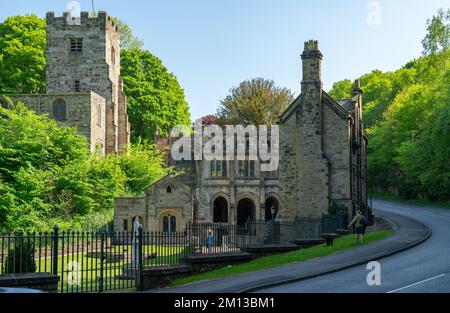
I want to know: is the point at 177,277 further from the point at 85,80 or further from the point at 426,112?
the point at 426,112

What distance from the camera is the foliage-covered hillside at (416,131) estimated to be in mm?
56500

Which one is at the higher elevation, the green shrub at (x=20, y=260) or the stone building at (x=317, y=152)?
the stone building at (x=317, y=152)

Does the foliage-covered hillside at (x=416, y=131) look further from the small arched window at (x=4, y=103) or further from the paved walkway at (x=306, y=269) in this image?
the small arched window at (x=4, y=103)

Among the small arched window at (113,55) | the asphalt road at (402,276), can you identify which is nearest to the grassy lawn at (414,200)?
the asphalt road at (402,276)

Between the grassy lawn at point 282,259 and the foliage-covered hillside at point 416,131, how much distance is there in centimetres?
2438

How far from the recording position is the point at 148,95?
7419cm

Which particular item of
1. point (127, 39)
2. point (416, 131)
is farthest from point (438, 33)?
point (127, 39)

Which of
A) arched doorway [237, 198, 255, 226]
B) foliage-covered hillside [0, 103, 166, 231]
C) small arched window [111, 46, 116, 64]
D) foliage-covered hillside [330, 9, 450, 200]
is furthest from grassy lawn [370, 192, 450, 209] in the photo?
small arched window [111, 46, 116, 64]

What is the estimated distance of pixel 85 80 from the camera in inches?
2511

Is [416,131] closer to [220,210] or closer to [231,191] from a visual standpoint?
[231,191]

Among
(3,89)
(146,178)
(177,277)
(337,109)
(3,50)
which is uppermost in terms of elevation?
(3,50)

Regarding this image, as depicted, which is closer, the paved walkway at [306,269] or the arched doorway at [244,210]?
the paved walkway at [306,269]

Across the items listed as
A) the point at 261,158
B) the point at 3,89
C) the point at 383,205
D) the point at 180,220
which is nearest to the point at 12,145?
the point at 180,220

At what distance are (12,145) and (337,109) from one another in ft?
77.4
